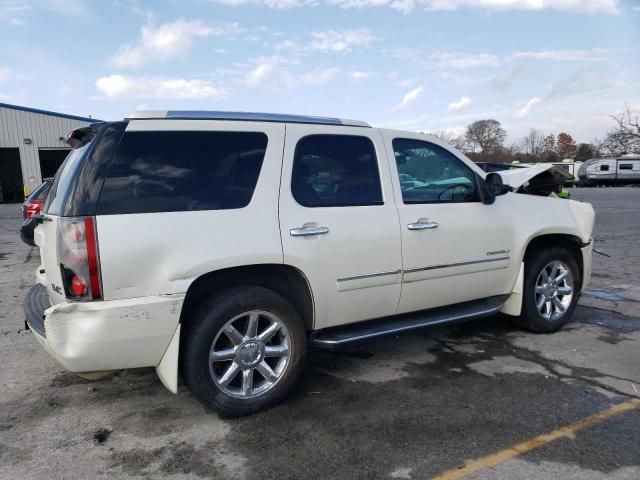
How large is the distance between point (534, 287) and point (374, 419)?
2390 millimetres

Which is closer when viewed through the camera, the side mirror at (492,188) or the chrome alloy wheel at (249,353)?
the chrome alloy wheel at (249,353)

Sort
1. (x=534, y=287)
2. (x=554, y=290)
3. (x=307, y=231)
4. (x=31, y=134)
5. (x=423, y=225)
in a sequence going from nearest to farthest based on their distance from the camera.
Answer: (x=307, y=231)
(x=423, y=225)
(x=534, y=287)
(x=554, y=290)
(x=31, y=134)

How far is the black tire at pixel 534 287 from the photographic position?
4.86m

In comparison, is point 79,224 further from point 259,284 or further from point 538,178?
point 538,178

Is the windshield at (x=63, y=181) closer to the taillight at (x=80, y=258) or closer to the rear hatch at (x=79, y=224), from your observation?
the rear hatch at (x=79, y=224)

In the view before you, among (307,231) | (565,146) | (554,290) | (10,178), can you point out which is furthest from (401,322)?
(565,146)

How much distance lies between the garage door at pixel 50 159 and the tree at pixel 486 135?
6369 cm

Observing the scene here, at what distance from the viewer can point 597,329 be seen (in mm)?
5301

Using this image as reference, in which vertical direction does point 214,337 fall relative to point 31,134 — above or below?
below

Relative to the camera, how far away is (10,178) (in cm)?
3712

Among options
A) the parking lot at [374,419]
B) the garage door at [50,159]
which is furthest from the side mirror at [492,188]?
the garage door at [50,159]

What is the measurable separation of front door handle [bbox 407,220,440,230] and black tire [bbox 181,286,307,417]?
1.14 metres

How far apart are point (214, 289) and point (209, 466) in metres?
1.07

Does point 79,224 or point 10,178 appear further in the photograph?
point 10,178
